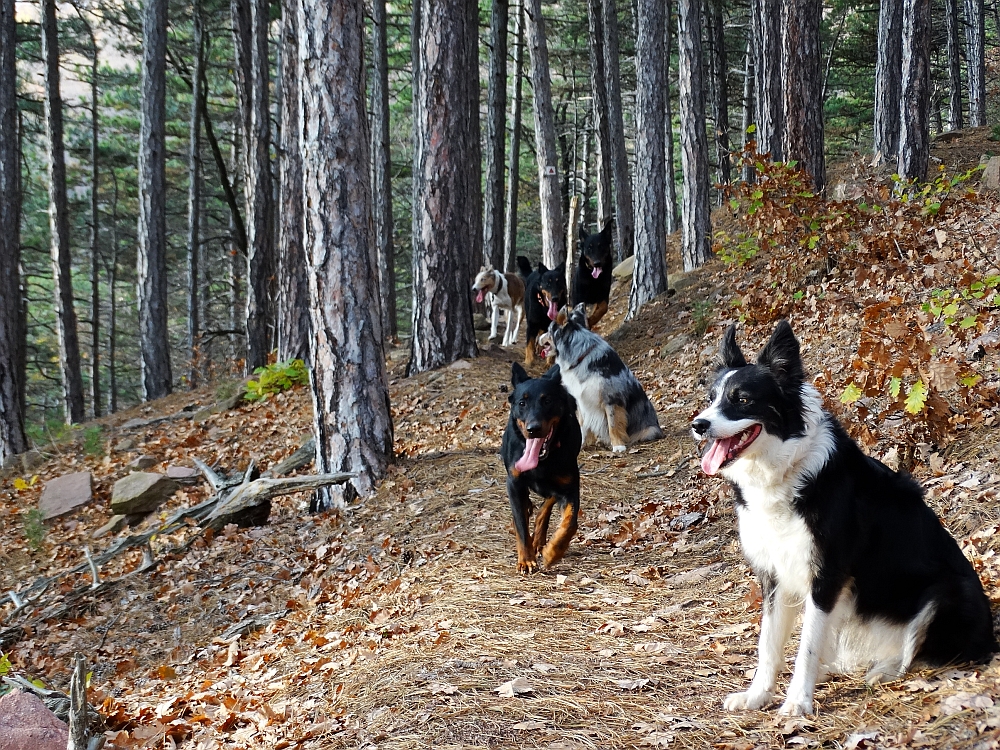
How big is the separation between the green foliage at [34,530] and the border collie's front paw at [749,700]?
30.3 feet

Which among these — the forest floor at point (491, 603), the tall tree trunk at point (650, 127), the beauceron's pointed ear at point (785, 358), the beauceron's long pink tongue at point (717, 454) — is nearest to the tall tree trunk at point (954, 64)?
the tall tree trunk at point (650, 127)

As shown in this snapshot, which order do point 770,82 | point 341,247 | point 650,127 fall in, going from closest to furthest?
point 341,247
point 770,82
point 650,127

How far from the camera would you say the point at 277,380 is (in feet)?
44.5

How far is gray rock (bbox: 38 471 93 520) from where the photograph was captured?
1122 cm

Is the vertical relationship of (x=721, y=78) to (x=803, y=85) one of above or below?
above

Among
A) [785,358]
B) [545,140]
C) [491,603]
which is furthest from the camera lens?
[545,140]

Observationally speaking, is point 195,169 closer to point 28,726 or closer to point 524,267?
point 524,267

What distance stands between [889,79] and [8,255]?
16.5 meters

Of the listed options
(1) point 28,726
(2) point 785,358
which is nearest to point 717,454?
(2) point 785,358

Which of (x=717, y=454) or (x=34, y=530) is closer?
(x=717, y=454)

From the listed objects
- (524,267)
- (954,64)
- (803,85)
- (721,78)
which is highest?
(721,78)

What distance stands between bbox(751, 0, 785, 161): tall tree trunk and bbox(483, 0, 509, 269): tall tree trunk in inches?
267

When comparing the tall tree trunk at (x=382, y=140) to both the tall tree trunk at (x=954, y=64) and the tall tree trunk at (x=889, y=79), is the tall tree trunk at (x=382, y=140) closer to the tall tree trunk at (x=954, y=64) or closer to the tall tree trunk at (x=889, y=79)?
the tall tree trunk at (x=889, y=79)

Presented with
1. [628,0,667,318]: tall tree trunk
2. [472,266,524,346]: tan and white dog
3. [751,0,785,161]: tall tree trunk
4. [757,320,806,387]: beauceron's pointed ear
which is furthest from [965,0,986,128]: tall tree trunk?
[757,320,806,387]: beauceron's pointed ear
